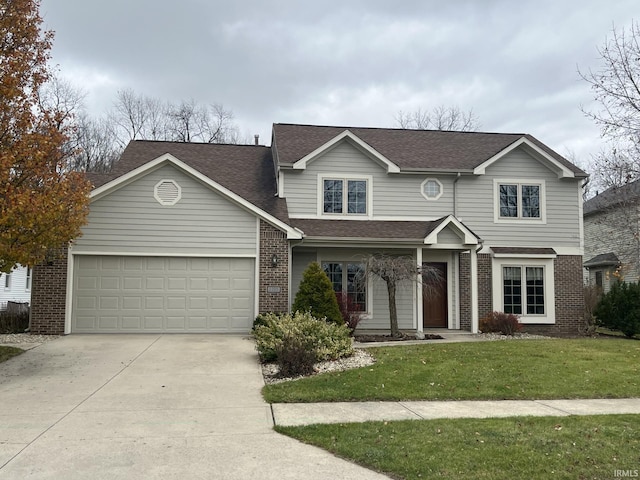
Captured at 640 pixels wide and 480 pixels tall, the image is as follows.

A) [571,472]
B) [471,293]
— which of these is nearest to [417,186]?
[471,293]

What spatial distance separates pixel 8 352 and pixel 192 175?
638 cm

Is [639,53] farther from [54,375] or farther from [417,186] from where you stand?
[54,375]

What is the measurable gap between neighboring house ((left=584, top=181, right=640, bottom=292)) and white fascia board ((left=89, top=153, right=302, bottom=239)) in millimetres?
12391

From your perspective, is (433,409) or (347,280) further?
(347,280)

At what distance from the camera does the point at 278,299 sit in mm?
15078

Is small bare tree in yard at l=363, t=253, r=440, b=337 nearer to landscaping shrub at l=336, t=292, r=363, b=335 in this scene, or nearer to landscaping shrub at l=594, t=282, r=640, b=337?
landscaping shrub at l=336, t=292, r=363, b=335

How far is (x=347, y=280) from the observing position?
17406 millimetres

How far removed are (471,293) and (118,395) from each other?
1152 cm

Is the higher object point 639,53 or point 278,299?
point 639,53

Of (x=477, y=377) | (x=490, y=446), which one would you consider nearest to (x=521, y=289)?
(x=477, y=377)

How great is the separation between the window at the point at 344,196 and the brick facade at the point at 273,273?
2.94 meters

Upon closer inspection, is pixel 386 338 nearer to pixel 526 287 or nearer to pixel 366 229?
pixel 366 229

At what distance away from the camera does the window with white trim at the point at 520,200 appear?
18.5 m

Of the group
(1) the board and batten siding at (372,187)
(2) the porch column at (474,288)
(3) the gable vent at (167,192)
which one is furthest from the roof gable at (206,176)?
(2) the porch column at (474,288)
